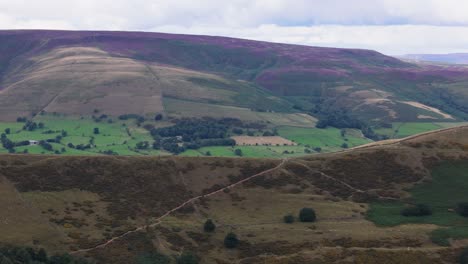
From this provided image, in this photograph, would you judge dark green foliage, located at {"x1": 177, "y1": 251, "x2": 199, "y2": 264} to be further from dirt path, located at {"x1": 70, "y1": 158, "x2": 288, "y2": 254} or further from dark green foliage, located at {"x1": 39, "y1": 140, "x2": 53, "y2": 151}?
dark green foliage, located at {"x1": 39, "y1": 140, "x2": 53, "y2": 151}

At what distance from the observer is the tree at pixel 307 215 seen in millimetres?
86062

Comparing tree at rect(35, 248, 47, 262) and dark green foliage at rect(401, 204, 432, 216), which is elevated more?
dark green foliage at rect(401, 204, 432, 216)

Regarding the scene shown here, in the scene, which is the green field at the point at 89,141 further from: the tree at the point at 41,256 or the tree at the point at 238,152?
the tree at the point at 41,256

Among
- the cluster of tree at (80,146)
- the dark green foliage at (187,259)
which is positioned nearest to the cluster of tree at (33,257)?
the dark green foliage at (187,259)

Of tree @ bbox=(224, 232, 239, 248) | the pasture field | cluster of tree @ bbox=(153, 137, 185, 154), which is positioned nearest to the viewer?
tree @ bbox=(224, 232, 239, 248)

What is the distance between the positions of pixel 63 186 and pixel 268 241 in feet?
121

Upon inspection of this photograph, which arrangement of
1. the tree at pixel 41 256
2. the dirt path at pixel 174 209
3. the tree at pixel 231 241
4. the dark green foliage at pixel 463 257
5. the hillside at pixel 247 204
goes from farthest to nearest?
the tree at pixel 231 241, the dirt path at pixel 174 209, the hillside at pixel 247 204, the dark green foliage at pixel 463 257, the tree at pixel 41 256

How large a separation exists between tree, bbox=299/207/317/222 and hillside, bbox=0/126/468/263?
0.94 meters

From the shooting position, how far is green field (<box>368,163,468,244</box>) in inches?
3211

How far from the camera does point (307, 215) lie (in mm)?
86250

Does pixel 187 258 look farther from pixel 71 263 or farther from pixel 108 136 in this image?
pixel 108 136

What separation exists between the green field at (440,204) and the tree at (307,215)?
9.26 meters

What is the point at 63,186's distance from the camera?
91.6 meters

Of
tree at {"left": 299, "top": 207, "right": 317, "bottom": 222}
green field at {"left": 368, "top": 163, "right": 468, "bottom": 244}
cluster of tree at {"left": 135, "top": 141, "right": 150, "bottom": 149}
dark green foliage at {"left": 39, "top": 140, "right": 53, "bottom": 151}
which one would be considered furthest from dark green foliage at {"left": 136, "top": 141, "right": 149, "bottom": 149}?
green field at {"left": 368, "top": 163, "right": 468, "bottom": 244}
